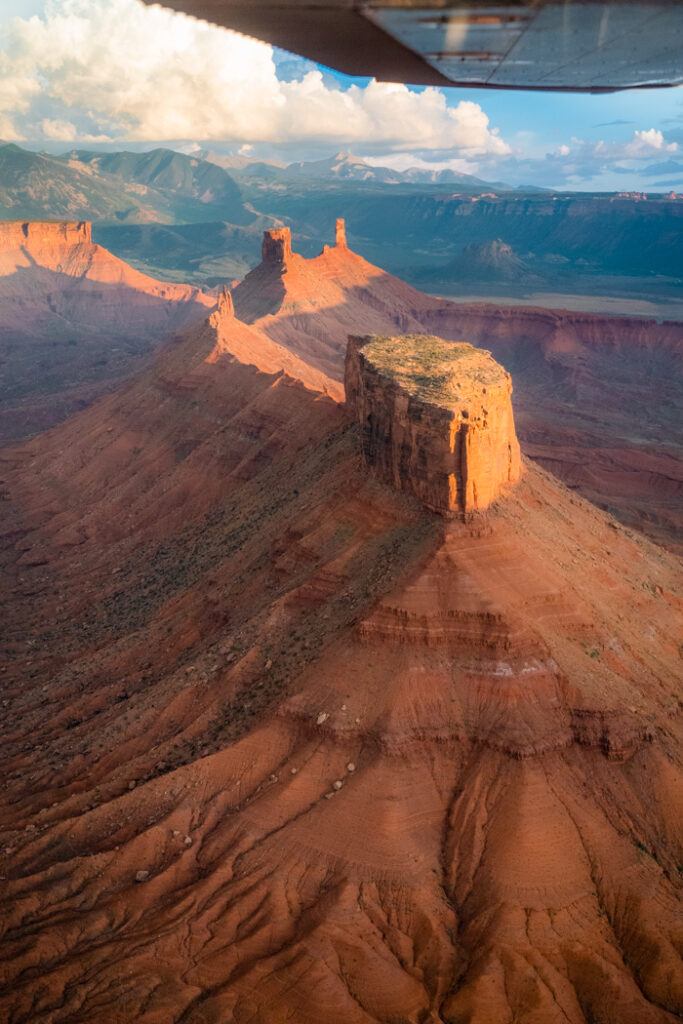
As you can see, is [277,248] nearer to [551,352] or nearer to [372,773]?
[551,352]

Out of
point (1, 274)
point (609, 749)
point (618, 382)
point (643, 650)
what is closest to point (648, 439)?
point (618, 382)

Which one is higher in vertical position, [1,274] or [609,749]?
[1,274]

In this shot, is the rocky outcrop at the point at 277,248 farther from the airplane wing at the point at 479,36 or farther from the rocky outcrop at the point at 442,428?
the airplane wing at the point at 479,36

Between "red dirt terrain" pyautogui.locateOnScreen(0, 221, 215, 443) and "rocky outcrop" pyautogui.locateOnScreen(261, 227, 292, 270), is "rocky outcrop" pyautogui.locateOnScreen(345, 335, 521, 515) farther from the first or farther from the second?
"rocky outcrop" pyautogui.locateOnScreen(261, 227, 292, 270)

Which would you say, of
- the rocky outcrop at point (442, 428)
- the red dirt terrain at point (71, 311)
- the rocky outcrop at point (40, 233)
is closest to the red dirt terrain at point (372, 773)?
the rocky outcrop at point (442, 428)

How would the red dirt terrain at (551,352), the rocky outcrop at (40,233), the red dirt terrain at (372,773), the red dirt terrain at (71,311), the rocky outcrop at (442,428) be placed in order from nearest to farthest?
the red dirt terrain at (372,773) → the rocky outcrop at (442,428) → the red dirt terrain at (551,352) → the red dirt terrain at (71,311) → the rocky outcrop at (40,233)

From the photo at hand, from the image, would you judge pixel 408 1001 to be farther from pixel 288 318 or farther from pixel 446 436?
pixel 288 318
